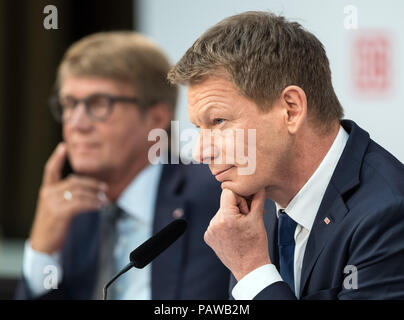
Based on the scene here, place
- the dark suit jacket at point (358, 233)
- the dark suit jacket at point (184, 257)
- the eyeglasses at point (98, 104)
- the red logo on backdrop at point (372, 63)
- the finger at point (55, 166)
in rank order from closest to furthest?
the dark suit jacket at point (358, 233) → the red logo on backdrop at point (372, 63) → the dark suit jacket at point (184, 257) → the eyeglasses at point (98, 104) → the finger at point (55, 166)

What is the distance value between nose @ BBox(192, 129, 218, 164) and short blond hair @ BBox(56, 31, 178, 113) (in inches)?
24.7

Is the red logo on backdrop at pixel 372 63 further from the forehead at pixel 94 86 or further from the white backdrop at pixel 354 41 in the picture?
the forehead at pixel 94 86

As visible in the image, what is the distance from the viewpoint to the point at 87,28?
10.2 ft

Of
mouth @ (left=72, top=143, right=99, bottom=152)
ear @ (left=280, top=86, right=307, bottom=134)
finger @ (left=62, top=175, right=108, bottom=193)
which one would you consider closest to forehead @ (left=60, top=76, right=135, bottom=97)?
mouth @ (left=72, top=143, right=99, bottom=152)

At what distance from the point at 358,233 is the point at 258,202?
18 cm

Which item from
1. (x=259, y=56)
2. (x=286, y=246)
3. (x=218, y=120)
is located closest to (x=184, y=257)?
(x=286, y=246)

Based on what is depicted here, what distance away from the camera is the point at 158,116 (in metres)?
1.78

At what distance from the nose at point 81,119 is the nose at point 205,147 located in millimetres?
674

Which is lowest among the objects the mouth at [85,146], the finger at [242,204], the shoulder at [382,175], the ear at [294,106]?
the mouth at [85,146]

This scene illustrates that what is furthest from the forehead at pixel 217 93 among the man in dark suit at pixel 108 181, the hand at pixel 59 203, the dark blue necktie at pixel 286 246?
the hand at pixel 59 203

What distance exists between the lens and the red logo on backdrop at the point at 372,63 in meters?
1.36

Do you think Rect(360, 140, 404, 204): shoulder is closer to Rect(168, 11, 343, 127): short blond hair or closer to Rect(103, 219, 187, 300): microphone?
Rect(168, 11, 343, 127): short blond hair

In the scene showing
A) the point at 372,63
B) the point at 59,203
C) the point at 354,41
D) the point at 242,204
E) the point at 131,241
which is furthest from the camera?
the point at 59,203

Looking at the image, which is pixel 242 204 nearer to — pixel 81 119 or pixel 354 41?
pixel 354 41
